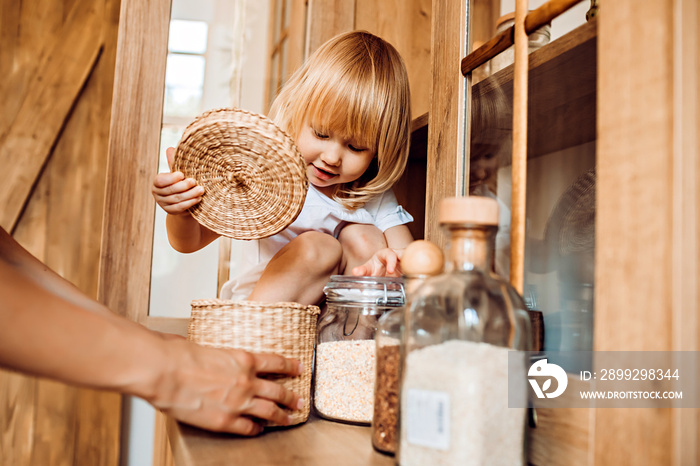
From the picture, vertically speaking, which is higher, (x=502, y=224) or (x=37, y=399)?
(x=502, y=224)

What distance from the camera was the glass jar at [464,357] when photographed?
0.51 m

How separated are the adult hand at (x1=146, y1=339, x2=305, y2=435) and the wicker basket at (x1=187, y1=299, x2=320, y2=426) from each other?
A: 0.10 feet

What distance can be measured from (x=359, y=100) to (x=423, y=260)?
0.68 metres

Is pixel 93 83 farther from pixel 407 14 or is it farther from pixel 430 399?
pixel 430 399

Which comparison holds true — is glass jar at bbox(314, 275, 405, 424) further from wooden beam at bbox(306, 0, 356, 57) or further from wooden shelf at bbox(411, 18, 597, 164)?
wooden beam at bbox(306, 0, 356, 57)

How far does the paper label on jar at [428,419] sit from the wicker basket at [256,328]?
0.27m

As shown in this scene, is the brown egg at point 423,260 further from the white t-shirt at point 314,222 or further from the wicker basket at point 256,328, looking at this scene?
the white t-shirt at point 314,222

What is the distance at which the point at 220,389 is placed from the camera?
0.66 metres

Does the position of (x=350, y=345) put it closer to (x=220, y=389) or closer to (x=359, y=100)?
(x=220, y=389)

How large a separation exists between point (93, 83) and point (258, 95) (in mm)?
903

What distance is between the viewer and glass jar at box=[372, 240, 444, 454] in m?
0.65

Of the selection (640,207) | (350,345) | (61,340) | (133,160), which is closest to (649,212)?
(640,207)

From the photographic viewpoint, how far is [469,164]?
33.7 inches

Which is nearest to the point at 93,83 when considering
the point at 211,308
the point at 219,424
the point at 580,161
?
the point at 211,308
